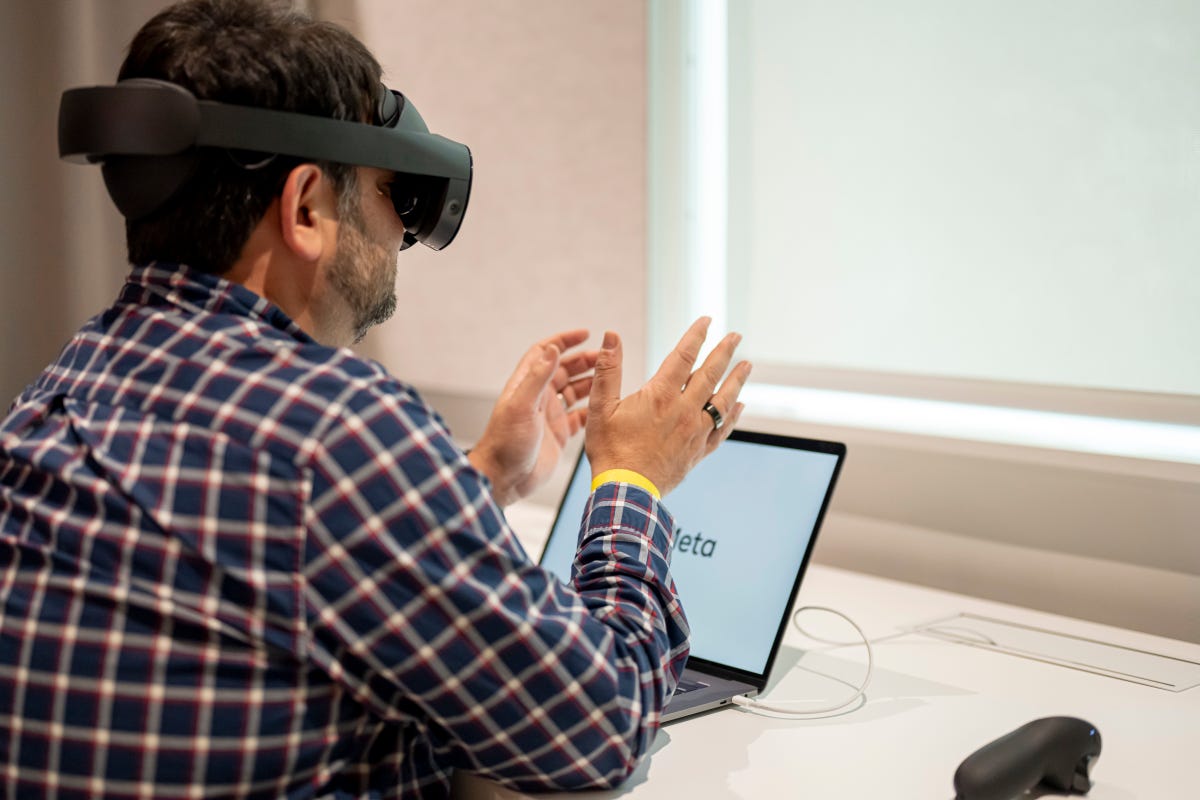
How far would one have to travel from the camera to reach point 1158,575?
1361mm

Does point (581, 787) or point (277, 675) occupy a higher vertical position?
point (277, 675)

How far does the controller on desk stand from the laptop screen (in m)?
0.28

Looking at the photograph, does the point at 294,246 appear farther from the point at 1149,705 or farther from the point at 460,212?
the point at 1149,705

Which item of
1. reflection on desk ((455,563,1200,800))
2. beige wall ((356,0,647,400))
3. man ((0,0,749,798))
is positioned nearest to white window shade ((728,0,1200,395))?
beige wall ((356,0,647,400))

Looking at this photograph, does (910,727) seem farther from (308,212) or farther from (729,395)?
(308,212)

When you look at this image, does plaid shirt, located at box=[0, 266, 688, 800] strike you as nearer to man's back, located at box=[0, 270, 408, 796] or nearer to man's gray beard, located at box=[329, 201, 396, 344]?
man's back, located at box=[0, 270, 408, 796]

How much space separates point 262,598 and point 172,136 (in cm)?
35

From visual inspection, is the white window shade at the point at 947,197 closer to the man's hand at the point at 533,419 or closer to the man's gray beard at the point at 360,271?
the man's hand at the point at 533,419

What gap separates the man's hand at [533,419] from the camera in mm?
1122

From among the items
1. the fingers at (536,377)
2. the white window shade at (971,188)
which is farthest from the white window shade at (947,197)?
the fingers at (536,377)

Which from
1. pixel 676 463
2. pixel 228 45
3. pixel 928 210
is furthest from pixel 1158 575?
pixel 228 45

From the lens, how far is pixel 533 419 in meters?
1.21

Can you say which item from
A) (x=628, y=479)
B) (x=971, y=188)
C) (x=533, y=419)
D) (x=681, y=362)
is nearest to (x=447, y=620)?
(x=628, y=479)

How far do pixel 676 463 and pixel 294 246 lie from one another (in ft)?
1.25
